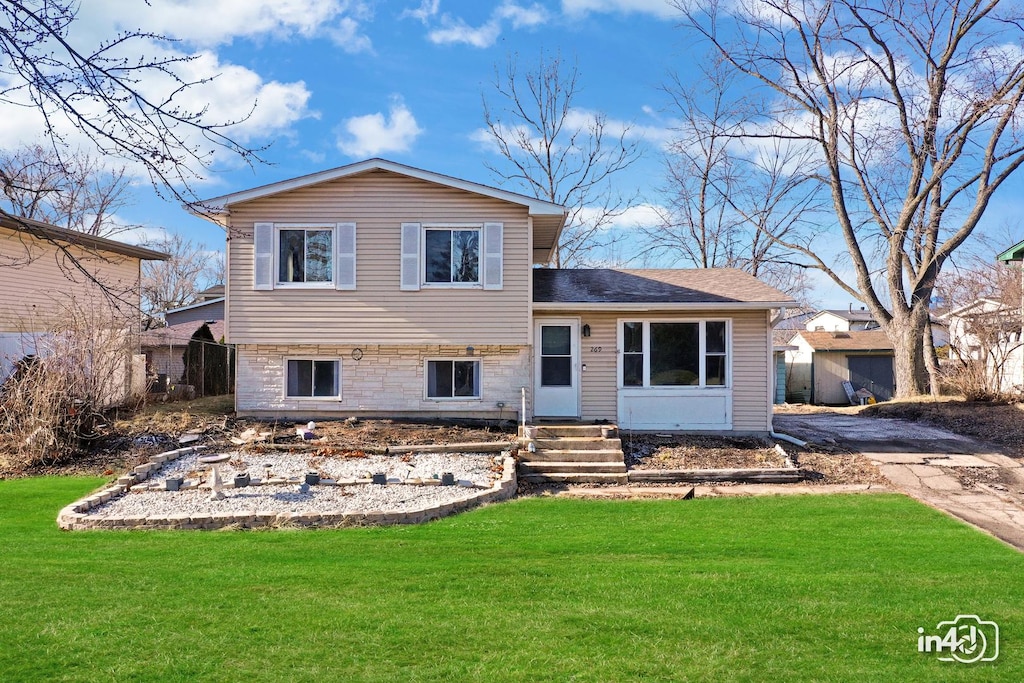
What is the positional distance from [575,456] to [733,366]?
4019mm

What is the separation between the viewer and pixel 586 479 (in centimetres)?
1163

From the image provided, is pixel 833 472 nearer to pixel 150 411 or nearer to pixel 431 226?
pixel 431 226

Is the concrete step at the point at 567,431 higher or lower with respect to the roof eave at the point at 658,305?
lower

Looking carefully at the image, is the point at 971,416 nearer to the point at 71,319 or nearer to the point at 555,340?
the point at 555,340

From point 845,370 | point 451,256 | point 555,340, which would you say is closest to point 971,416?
point 555,340

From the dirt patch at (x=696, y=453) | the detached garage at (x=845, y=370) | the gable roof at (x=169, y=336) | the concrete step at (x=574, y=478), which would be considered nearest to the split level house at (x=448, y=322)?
A: the dirt patch at (x=696, y=453)

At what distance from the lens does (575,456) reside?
12.4m

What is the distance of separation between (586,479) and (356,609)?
→ 651cm

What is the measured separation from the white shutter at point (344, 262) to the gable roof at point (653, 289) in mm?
3458

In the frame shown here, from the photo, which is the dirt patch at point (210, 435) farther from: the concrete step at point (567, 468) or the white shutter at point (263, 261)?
the white shutter at point (263, 261)

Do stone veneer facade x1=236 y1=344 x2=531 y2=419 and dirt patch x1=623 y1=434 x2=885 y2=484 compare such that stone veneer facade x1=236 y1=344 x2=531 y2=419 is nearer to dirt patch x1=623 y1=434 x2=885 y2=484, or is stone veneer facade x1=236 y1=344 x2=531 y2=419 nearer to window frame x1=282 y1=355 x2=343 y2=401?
window frame x1=282 y1=355 x2=343 y2=401

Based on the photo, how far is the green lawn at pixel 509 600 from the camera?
4.58 m

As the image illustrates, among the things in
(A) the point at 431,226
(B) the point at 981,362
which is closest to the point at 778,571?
(A) the point at 431,226

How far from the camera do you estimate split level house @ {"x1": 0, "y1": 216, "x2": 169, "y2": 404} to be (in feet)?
43.3
